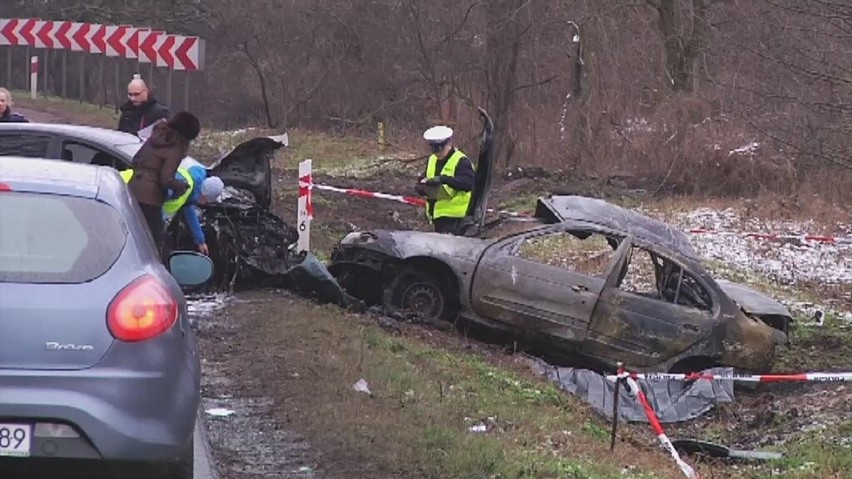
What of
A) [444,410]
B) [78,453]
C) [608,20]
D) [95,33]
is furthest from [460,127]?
[78,453]

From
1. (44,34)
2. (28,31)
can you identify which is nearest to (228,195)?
(44,34)

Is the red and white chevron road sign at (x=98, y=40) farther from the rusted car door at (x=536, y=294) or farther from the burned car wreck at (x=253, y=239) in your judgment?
the rusted car door at (x=536, y=294)

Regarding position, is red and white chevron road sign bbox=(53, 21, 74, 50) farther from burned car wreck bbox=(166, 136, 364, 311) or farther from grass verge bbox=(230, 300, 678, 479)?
grass verge bbox=(230, 300, 678, 479)

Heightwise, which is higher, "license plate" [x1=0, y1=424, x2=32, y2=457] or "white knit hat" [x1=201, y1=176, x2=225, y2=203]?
"white knit hat" [x1=201, y1=176, x2=225, y2=203]

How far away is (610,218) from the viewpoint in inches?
496

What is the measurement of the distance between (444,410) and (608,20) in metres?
22.1

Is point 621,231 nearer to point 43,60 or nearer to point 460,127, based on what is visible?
point 460,127

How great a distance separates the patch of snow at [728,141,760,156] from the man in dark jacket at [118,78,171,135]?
46.9 feet

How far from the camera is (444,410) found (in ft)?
28.2

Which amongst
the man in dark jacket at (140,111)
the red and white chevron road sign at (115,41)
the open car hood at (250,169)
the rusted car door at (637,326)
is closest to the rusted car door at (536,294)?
the rusted car door at (637,326)

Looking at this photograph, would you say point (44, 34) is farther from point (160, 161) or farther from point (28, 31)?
point (160, 161)

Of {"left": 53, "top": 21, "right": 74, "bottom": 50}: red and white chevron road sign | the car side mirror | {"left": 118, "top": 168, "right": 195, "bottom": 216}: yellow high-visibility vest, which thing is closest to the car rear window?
the car side mirror

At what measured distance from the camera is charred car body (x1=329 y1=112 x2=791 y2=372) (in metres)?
12.1

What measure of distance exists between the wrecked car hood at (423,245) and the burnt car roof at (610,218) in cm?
73
